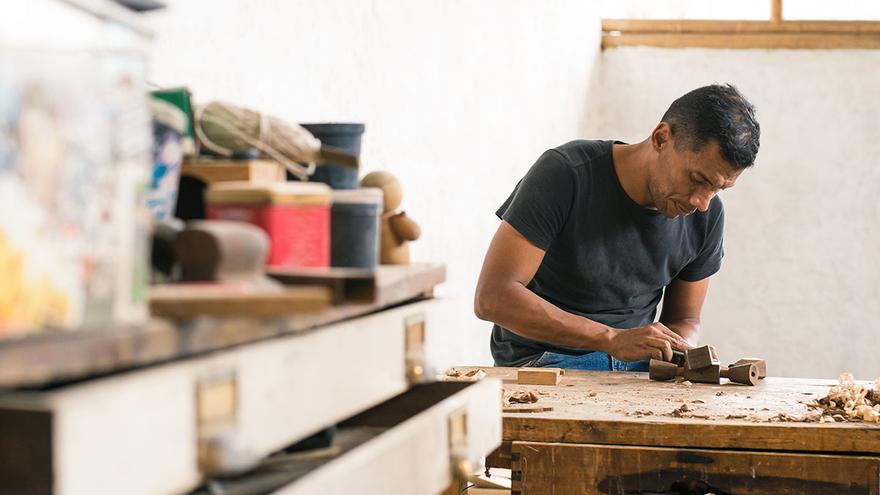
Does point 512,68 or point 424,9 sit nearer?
point 424,9

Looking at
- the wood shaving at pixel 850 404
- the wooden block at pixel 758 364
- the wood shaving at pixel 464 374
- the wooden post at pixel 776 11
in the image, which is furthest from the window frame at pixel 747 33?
the wood shaving at pixel 850 404

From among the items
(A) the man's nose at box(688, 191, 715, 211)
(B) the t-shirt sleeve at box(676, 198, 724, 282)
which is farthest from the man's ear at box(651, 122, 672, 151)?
(B) the t-shirt sleeve at box(676, 198, 724, 282)

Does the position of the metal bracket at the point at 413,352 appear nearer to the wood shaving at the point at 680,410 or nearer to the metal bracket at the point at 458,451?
the metal bracket at the point at 458,451

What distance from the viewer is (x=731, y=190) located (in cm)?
A: 695

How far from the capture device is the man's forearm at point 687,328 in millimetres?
3902

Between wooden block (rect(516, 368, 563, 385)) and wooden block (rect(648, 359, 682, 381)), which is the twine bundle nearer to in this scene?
wooden block (rect(516, 368, 563, 385))

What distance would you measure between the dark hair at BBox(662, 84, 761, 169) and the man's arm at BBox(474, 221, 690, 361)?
537 mm

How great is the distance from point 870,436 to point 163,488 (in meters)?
1.90

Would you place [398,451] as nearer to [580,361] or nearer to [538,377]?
[538,377]

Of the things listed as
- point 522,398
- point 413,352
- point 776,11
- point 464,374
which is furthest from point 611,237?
point 776,11

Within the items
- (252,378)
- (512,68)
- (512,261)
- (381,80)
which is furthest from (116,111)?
(512,68)

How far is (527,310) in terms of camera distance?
11.5 ft

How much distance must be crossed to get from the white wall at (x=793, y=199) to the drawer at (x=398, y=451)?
5107 mm

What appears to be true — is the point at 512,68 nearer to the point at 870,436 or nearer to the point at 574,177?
the point at 574,177
